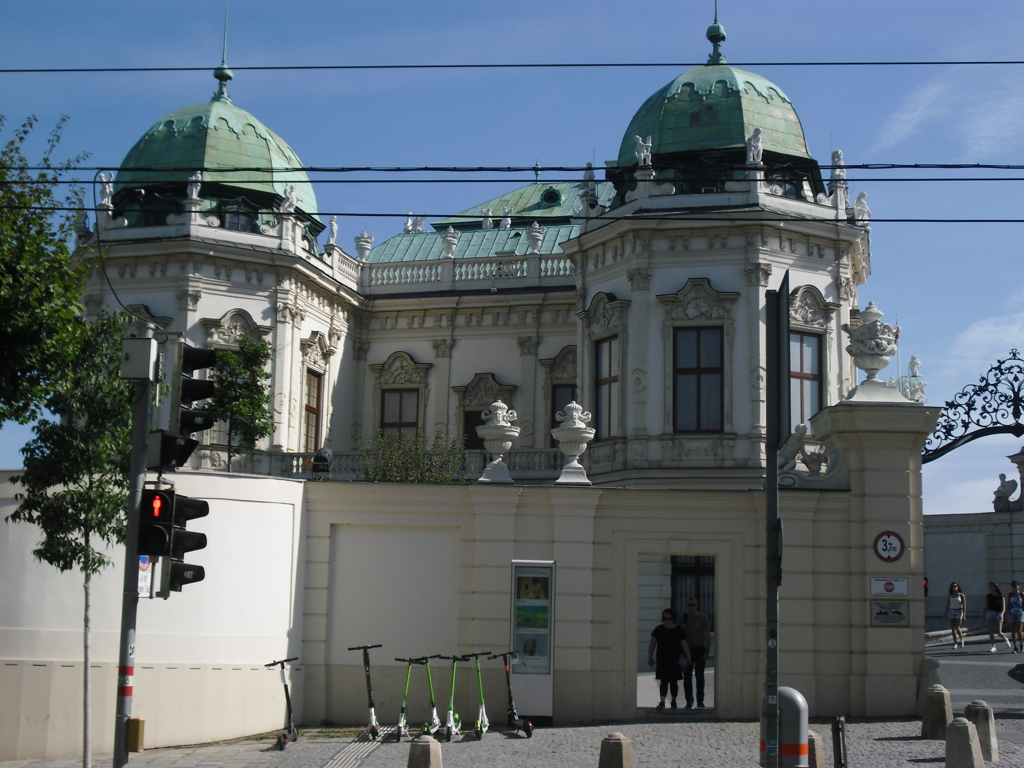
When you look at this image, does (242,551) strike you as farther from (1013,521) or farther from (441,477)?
(1013,521)

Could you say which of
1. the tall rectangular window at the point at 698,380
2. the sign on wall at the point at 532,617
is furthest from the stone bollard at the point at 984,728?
the tall rectangular window at the point at 698,380

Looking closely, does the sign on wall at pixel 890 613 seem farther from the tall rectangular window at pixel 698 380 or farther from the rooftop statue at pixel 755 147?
the rooftop statue at pixel 755 147

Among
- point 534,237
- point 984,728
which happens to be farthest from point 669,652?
point 534,237

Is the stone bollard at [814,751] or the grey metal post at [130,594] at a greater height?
the grey metal post at [130,594]

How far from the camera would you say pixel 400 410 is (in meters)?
36.2

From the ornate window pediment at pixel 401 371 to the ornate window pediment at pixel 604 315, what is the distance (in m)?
6.56

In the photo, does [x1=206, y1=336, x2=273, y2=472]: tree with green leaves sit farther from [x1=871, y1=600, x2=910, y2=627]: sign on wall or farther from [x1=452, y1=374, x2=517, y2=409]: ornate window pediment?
[x1=871, y1=600, x2=910, y2=627]: sign on wall

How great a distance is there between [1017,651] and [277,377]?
18688 mm

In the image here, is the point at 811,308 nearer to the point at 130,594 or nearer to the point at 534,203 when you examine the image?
the point at 534,203

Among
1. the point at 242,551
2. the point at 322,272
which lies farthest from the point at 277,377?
the point at 242,551

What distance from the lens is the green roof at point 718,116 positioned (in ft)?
98.5

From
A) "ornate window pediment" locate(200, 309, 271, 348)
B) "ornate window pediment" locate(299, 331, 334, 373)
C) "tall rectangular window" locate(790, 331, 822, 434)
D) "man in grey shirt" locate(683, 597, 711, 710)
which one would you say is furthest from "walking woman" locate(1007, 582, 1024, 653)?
"ornate window pediment" locate(200, 309, 271, 348)

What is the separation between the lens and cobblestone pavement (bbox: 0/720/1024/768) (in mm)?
15234

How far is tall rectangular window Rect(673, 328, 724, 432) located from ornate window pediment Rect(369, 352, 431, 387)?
9444 millimetres
